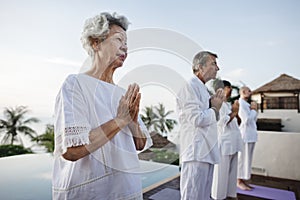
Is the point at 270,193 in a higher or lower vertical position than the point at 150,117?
lower

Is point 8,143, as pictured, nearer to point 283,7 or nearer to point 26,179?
point 26,179

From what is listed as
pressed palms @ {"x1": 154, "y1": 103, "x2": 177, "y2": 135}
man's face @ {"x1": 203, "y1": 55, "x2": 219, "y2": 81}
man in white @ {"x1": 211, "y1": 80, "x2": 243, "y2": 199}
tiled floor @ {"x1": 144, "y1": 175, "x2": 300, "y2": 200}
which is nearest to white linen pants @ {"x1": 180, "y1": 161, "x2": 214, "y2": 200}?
pressed palms @ {"x1": 154, "y1": 103, "x2": 177, "y2": 135}

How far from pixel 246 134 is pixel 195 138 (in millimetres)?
1822

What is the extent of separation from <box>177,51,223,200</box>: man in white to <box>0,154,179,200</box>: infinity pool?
83 cm

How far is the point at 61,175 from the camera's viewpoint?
81 centimetres

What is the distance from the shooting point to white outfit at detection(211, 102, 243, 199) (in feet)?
7.99

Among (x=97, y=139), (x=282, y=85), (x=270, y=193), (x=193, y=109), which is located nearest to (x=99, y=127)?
(x=97, y=139)

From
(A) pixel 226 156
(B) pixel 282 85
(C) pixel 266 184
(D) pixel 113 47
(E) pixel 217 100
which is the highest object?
(B) pixel 282 85

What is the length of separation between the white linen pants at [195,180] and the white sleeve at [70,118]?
3.48 feet

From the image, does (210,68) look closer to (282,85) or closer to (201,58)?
(201,58)

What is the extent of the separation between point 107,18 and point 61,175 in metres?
0.63

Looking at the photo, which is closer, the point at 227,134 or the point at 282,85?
the point at 227,134

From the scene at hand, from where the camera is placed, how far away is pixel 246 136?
309 cm

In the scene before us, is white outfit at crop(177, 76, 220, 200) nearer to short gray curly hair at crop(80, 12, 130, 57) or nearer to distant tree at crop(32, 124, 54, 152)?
short gray curly hair at crop(80, 12, 130, 57)
